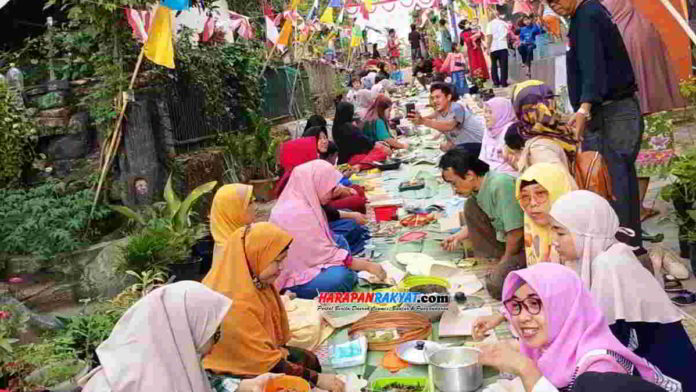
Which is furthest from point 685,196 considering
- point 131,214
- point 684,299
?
point 131,214

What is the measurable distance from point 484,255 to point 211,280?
225 centimetres

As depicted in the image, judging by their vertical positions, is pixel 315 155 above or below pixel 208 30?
below

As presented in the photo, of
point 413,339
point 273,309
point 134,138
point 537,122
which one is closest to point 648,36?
point 537,122

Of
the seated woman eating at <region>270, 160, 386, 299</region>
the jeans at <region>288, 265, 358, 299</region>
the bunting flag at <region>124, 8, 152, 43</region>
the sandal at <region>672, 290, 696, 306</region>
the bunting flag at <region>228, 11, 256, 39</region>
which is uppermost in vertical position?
the bunting flag at <region>228, 11, 256, 39</region>

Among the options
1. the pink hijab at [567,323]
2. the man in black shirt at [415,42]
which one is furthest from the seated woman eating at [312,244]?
the man in black shirt at [415,42]

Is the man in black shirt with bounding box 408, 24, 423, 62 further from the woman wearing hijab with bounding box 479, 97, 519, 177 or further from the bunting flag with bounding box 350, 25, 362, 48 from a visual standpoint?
the woman wearing hijab with bounding box 479, 97, 519, 177

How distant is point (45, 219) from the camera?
5.83 metres

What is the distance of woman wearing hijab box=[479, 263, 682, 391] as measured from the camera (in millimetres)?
2104

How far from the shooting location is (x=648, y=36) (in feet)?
15.0

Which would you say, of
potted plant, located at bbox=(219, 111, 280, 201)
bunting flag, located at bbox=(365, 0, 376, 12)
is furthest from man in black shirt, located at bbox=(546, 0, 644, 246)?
bunting flag, located at bbox=(365, 0, 376, 12)

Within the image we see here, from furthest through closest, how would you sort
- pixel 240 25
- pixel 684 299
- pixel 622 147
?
pixel 240 25
pixel 622 147
pixel 684 299

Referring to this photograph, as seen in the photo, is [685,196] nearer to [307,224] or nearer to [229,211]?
[307,224]

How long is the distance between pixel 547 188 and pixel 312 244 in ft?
5.49

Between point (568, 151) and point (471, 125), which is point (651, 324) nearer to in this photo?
point (568, 151)
